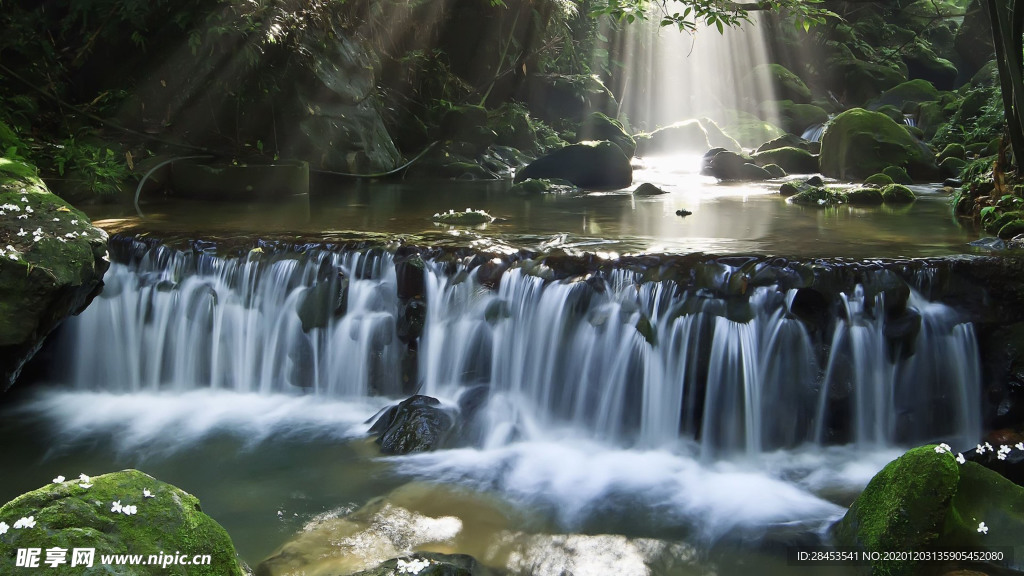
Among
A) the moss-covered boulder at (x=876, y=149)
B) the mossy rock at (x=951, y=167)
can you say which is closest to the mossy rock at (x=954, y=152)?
the mossy rock at (x=951, y=167)

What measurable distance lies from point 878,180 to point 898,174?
0.82 metres

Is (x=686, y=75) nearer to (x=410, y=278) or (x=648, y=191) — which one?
(x=648, y=191)

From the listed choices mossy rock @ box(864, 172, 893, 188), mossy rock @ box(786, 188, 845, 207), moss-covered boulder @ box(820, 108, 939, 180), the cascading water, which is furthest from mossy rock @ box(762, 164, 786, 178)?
the cascading water

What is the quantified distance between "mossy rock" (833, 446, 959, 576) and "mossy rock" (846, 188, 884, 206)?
9125 millimetres

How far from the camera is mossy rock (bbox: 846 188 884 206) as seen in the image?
41.1 ft

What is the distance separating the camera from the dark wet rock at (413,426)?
6230 mm

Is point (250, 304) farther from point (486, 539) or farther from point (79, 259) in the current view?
point (486, 539)

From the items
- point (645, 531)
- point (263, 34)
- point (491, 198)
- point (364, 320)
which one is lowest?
point (645, 531)

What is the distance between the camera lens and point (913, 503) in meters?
4.16

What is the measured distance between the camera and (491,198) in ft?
44.1

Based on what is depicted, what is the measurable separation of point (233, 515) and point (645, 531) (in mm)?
2771

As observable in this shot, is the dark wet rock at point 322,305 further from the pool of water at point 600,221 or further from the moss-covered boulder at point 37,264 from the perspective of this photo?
the moss-covered boulder at point 37,264

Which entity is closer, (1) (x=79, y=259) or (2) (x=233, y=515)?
(2) (x=233, y=515)

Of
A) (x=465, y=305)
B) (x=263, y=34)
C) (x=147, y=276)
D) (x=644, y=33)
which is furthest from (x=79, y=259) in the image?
(x=644, y=33)
